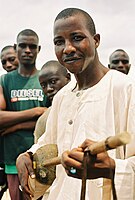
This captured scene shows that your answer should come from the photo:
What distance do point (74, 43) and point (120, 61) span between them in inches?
171

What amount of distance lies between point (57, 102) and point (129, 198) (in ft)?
2.52

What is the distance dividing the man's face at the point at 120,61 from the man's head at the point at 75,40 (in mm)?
4043

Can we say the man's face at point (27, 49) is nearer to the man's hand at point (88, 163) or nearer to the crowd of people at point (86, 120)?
the crowd of people at point (86, 120)

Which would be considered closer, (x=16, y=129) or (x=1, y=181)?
(x=16, y=129)

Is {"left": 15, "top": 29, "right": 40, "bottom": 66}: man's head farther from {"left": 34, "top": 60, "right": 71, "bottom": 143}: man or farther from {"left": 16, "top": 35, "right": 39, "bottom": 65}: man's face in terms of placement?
{"left": 34, "top": 60, "right": 71, "bottom": 143}: man

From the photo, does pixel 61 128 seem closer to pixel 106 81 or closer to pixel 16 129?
pixel 106 81

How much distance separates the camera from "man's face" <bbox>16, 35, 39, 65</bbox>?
15.8 ft

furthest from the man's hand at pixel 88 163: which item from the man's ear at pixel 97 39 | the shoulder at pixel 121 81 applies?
the man's ear at pixel 97 39

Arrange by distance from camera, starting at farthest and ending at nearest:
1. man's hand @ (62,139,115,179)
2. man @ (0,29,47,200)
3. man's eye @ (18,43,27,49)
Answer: man's eye @ (18,43,27,49)
man @ (0,29,47,200)
man's hand @ (62,139,115,179)

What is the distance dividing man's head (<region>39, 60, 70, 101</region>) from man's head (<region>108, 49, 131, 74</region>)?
7.28 ft

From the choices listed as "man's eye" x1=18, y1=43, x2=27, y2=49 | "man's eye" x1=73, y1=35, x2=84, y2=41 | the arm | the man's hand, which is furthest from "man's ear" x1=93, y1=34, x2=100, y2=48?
"man's eye" x1=18, y1=43, x2=27, y2=49

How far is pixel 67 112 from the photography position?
8.18 ft

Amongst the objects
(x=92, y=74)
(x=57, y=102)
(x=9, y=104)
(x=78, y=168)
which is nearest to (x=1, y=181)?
(x=9, y=104)

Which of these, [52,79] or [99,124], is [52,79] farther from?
[99,124]
